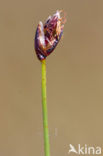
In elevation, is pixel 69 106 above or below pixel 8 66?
below

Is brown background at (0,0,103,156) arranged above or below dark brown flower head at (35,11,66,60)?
above

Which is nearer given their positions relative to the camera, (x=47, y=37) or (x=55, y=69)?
(x=47, y=37)

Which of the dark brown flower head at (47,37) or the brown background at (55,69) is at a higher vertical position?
the brown background at (55,69)

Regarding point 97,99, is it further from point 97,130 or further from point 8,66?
point 8,66

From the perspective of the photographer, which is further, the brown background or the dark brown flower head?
the brown background

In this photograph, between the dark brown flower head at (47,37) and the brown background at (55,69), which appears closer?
the dark brown flower head at (47,37)

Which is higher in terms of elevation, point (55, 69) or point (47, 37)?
point (55, 69)

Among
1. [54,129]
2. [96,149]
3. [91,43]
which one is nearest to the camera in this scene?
[96,149]

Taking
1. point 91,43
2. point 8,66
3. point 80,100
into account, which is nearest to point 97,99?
point 80,100
